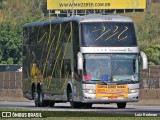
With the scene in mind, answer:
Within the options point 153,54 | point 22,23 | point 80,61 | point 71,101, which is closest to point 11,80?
point 71,101

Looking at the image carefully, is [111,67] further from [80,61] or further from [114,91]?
[80,61]

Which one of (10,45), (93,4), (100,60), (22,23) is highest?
(100,60)

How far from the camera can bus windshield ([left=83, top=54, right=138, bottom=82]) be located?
40844mm

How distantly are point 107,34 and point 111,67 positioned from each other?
4.47 feet

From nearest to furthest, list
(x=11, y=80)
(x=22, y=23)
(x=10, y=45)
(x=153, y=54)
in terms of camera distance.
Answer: (x=11, y=80)
(x=153, y=54)
(x=10, y=45)
(x=22, y=23)

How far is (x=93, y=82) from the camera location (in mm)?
40844

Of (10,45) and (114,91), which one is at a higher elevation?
(114,91)

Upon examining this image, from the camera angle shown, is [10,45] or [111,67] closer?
[111,67]

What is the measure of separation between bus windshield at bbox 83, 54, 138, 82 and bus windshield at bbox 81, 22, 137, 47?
1.68ft

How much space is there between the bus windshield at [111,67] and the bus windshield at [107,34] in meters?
0.51

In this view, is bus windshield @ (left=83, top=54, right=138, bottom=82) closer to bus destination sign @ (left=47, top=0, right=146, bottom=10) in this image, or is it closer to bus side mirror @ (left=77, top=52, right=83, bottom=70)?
bus side mirror @ (left=77, top=52, right=83, bottom=70)

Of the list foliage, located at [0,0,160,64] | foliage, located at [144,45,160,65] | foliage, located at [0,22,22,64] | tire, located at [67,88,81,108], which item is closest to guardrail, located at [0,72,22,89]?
tire, located at [67,88,81,108]

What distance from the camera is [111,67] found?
40969 millimetres

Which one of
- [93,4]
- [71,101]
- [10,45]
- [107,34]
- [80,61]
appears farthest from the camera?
[93,4]
